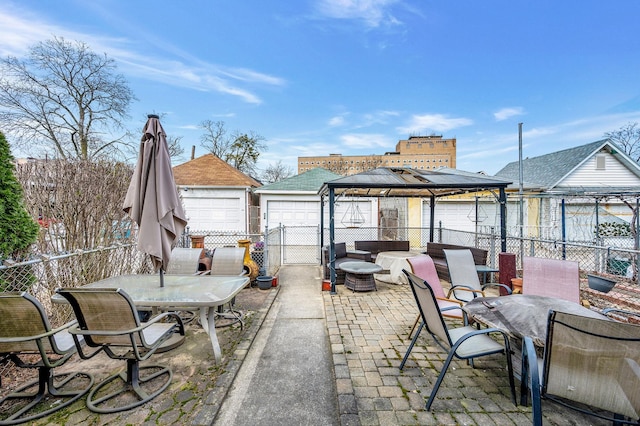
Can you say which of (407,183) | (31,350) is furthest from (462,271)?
(31,350)

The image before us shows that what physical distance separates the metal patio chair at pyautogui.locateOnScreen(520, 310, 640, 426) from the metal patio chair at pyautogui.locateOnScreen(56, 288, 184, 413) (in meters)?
3.02

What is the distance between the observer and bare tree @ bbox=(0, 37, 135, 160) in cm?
1371

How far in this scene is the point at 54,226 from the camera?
4457 mm

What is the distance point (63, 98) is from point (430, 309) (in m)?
21.6

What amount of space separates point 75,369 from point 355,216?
10912 mm

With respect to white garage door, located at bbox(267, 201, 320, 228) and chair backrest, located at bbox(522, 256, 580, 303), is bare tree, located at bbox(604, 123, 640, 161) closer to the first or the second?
white garage door, located at bbox(267, 201, 320, 228)

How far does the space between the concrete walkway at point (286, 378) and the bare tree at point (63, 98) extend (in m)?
14.4

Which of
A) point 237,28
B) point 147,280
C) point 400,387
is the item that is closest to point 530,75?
point 237,28

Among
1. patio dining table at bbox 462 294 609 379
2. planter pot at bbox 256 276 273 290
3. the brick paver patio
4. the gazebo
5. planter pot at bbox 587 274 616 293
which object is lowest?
the brick paver patio

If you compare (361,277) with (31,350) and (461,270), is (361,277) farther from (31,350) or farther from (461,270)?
(31,350)

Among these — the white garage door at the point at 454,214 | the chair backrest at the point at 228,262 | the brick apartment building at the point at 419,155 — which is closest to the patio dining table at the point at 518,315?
the chair backrest at the point at 228,262

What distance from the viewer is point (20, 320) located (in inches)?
86.4

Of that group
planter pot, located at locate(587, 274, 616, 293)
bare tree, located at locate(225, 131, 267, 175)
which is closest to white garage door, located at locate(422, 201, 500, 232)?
planter pot, located at locate(587, 274, 616, 293)

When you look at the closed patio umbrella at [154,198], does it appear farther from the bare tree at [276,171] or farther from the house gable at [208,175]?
the bare tree at [276,171]
